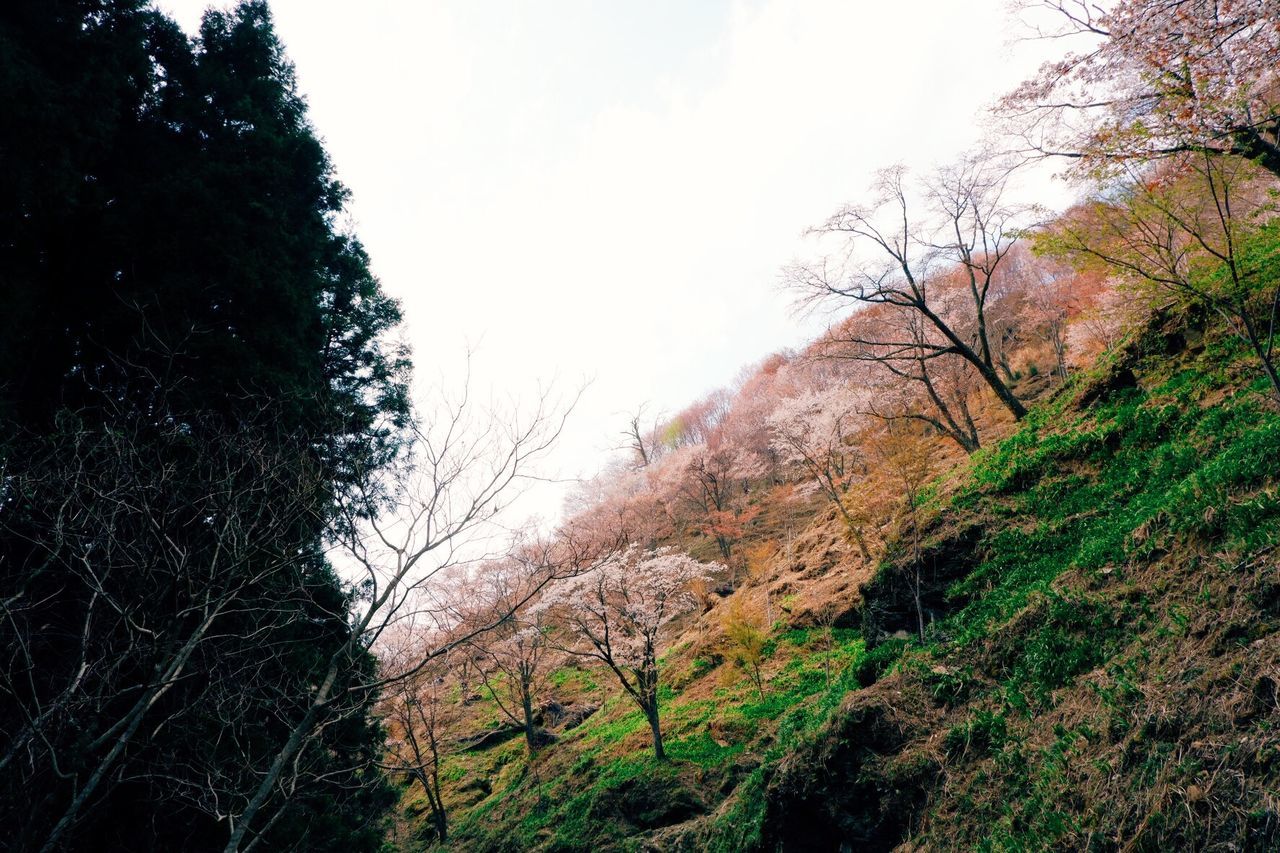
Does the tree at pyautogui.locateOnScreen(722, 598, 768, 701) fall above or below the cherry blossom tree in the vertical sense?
below

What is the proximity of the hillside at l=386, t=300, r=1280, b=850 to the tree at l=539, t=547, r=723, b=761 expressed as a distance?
1820 millimetres

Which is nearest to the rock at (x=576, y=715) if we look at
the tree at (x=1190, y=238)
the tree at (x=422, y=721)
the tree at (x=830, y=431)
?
the tree at (x=422, y=721)

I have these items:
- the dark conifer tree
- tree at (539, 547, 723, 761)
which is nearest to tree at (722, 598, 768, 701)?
tree at (539, 547, 723, 761)

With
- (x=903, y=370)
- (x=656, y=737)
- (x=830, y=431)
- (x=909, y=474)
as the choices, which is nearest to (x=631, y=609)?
(x=656, y=737)

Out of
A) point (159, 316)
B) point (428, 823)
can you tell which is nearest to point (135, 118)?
point (159, 316)

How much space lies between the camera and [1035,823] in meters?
3.70

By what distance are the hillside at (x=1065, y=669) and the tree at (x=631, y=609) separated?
1.82 meters

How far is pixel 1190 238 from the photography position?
5.88 m

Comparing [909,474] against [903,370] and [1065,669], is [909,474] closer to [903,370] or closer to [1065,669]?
[1065,669]

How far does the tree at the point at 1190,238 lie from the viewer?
18.1 ft

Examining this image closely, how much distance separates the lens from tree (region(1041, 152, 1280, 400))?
18.1ft

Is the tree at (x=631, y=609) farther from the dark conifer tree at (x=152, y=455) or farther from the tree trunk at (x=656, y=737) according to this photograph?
the dark conifer tree at (x=152, y=455)

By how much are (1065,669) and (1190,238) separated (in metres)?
5.18

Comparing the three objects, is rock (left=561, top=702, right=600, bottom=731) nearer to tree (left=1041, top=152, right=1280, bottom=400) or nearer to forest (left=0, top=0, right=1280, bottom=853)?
forest (left=0, top=0, right=1280, bottom=853)
